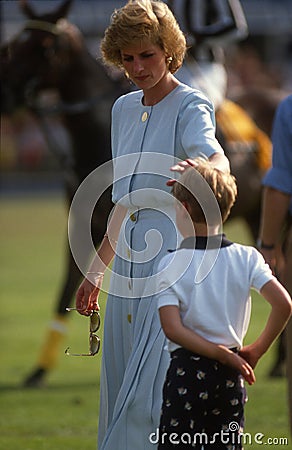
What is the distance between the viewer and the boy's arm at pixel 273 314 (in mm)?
3590

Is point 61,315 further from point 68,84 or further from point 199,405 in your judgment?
point 199,405

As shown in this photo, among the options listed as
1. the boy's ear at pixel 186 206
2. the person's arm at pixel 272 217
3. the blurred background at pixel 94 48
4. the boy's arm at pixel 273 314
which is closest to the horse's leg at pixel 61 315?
the person's arm at pixel 272 217

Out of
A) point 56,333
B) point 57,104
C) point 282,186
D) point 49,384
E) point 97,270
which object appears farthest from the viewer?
point 57,104

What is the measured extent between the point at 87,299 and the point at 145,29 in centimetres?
96

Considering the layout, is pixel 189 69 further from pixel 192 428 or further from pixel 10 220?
pixel 10 220

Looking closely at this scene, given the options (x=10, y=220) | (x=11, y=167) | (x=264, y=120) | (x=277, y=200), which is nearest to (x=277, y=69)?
(x=11, y=167)

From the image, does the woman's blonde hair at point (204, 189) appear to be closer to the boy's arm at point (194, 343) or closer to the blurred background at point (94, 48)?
the boy's arm at point (194, 343)

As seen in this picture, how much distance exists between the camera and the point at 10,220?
74.5 feet

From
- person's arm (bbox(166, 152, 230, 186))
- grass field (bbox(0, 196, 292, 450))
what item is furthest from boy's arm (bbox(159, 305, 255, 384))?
grass field (bbox(0, 196, 292, 450))

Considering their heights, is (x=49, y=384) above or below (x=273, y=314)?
below

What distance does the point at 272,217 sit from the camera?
5.10 m

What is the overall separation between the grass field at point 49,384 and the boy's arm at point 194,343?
91.1 inches

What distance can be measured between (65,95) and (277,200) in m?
4.25

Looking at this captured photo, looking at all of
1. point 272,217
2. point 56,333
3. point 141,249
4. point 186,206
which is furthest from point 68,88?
point 186,206
